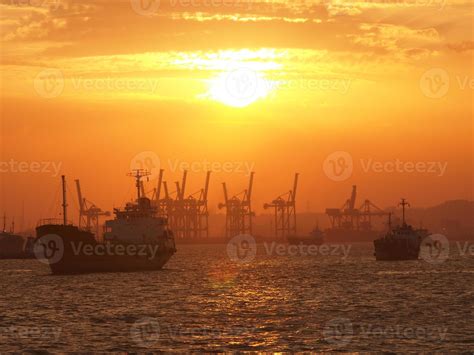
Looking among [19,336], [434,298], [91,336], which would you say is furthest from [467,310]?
[19,336]

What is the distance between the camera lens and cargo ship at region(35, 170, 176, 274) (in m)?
106

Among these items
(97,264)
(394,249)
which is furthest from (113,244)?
(394,249)

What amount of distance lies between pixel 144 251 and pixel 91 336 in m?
64.8

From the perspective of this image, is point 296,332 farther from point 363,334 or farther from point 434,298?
point 434,298

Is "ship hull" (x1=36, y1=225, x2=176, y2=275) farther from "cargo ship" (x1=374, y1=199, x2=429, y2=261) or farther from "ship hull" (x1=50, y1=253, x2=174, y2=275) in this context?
"cargo ship" (x1=374, y1=199, x2=429, y2=261)

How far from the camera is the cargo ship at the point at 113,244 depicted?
4154 inches

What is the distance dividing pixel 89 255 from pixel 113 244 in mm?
3683

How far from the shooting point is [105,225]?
114688 millimetres

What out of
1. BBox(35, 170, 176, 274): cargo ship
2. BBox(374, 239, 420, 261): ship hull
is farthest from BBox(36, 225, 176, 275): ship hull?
BBox(374, 239, 420, 261): ship hull

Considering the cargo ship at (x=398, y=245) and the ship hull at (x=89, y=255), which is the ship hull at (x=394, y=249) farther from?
the ship hull at (x=89, y=255)

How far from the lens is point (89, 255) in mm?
108375

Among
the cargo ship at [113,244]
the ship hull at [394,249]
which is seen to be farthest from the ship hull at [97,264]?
the ship hull at [394,249]

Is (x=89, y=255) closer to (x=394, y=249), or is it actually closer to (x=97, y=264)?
(x=97, y=264)

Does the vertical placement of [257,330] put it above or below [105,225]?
below
